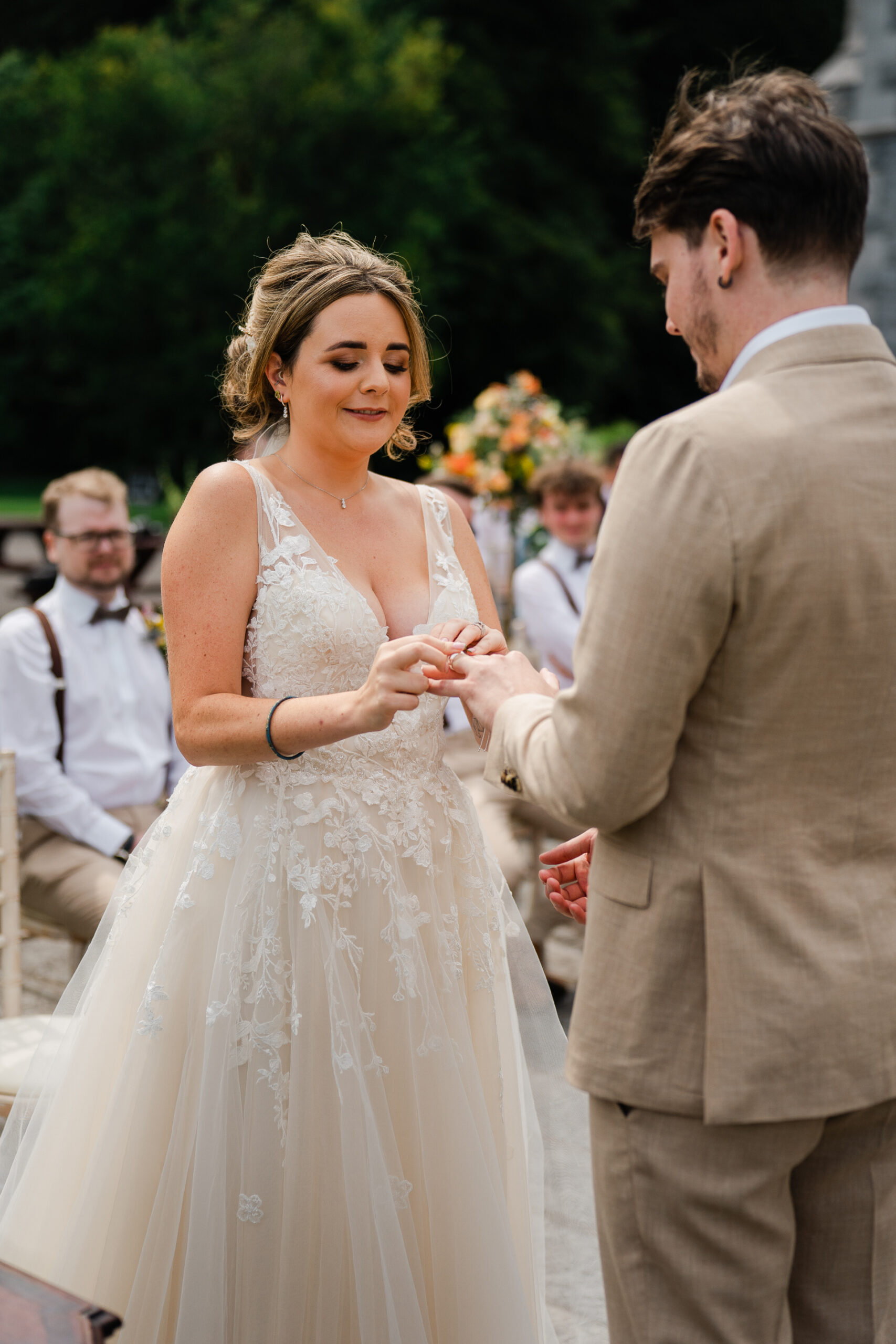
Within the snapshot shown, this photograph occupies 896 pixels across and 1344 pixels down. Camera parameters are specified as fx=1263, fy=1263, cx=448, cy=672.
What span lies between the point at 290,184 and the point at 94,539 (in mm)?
19157

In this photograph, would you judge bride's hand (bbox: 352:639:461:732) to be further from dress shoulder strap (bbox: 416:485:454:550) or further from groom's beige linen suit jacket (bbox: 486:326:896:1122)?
dress shoulder strap (bbox: 416:485:454:550)

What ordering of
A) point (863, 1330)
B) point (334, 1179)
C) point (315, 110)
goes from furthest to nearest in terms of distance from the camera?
1. point (315, 110)
2. point (334, 1179)
3. point (863, 1330)

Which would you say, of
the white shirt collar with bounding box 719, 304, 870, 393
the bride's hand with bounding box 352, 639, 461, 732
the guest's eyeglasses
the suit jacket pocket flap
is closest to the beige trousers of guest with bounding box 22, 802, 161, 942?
the guest's eyeglasses

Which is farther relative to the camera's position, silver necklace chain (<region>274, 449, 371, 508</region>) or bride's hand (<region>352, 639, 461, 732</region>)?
silver necklace chain (<region>274, 449, 371, 508</region>)

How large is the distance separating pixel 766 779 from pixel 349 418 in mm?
1148

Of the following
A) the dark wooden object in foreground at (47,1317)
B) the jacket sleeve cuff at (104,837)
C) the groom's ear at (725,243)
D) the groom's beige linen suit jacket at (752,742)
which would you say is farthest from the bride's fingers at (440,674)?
the jacket sleeve cuff at (104,837)

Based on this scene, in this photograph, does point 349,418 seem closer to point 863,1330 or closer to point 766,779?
point 766,779

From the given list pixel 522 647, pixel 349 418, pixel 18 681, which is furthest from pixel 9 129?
pixel 349 418

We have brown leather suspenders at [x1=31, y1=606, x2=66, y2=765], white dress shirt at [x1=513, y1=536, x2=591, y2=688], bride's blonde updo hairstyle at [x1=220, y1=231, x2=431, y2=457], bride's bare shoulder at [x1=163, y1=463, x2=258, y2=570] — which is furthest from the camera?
white dress shirt at [x1=513, y1=536, x2=591, y2=688]

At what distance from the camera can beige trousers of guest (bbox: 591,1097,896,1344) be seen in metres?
1.50

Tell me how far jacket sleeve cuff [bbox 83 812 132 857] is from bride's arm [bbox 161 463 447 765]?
188 centimetres

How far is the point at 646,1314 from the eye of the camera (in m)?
1.54

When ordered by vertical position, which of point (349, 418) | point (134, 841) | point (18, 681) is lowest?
point (134, 841)

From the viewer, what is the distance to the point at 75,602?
4109 mm
